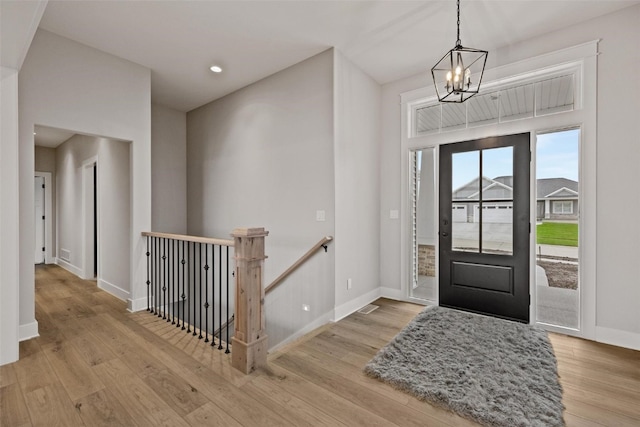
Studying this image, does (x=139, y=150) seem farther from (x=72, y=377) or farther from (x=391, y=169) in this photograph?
(x=391, y=169)

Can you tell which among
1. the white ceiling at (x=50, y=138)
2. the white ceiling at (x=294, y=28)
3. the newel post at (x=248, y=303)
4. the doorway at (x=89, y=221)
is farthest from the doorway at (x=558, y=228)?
the white ceiling at (x=50, y=138)

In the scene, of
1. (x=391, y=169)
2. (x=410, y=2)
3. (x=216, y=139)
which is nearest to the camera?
(x=410, y=2)

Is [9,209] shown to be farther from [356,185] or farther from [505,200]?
[505,200]

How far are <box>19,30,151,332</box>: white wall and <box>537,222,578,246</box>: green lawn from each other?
14.8 ft

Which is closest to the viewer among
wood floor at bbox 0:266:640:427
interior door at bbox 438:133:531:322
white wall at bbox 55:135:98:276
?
wood floor at bbox 0:266:640:427

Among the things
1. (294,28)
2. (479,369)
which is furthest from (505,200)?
(294,28)

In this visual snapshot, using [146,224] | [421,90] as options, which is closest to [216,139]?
[146,224]

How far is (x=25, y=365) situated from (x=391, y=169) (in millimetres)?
4092

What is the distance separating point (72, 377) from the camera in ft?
7.06

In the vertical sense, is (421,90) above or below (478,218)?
above

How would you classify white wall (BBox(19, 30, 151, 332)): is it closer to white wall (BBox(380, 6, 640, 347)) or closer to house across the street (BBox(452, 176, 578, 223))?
house across the street (BBox(452, 176, 578, 223))

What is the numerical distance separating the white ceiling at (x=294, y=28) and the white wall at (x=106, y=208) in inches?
53.4

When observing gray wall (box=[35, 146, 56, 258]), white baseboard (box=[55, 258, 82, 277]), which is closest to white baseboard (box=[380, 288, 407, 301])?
white baseboard (box=[55, 258, 82, 277])

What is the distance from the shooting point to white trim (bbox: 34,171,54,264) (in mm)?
6770
